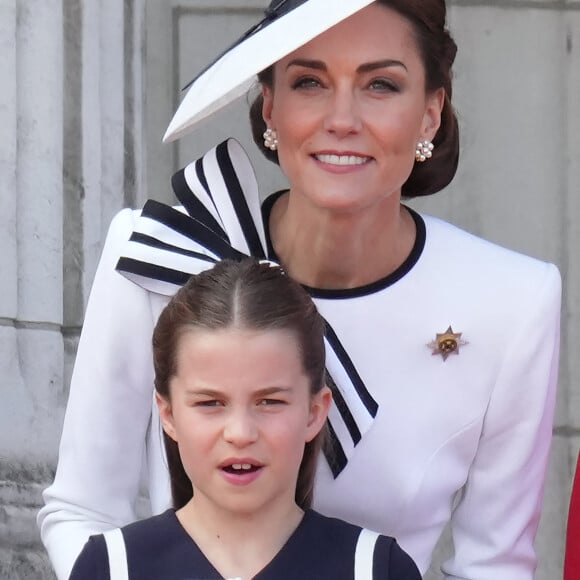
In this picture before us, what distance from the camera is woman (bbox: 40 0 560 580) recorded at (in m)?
2.91

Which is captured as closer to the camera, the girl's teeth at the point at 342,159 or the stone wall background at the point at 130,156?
the girl's teeth at the point at 342,159

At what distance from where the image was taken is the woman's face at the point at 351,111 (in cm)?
289

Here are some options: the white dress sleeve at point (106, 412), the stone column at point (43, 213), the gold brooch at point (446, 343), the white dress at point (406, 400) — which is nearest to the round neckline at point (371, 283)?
the white dress at point (406, 400)

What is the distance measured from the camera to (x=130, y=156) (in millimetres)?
4062

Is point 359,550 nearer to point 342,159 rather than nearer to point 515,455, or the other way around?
point 515,455

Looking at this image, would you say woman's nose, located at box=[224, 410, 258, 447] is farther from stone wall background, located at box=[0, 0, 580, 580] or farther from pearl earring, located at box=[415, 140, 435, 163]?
stone wall background, located at box=[0, 0, 580, 580]

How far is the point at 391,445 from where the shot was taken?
2990 mm

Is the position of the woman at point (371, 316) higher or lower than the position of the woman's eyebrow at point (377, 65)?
lower

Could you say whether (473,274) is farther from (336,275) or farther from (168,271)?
(168,271)

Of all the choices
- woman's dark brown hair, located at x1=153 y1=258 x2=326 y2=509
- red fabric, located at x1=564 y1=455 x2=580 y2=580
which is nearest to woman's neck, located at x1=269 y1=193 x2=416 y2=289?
woman's dark brown hair, located at x1=153 y1=258 x2=326 y2=509

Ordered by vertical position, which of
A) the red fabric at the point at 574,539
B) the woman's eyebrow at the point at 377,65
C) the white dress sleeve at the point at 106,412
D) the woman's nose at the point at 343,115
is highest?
the woman's eyebrow at the point at 377,65

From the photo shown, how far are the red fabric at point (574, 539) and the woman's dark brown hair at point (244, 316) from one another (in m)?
0.44

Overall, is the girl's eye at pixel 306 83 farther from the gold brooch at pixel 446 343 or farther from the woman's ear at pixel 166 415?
the woman's ear at pixel 166 415

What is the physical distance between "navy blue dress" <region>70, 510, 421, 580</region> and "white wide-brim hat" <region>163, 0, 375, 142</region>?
59 cm
